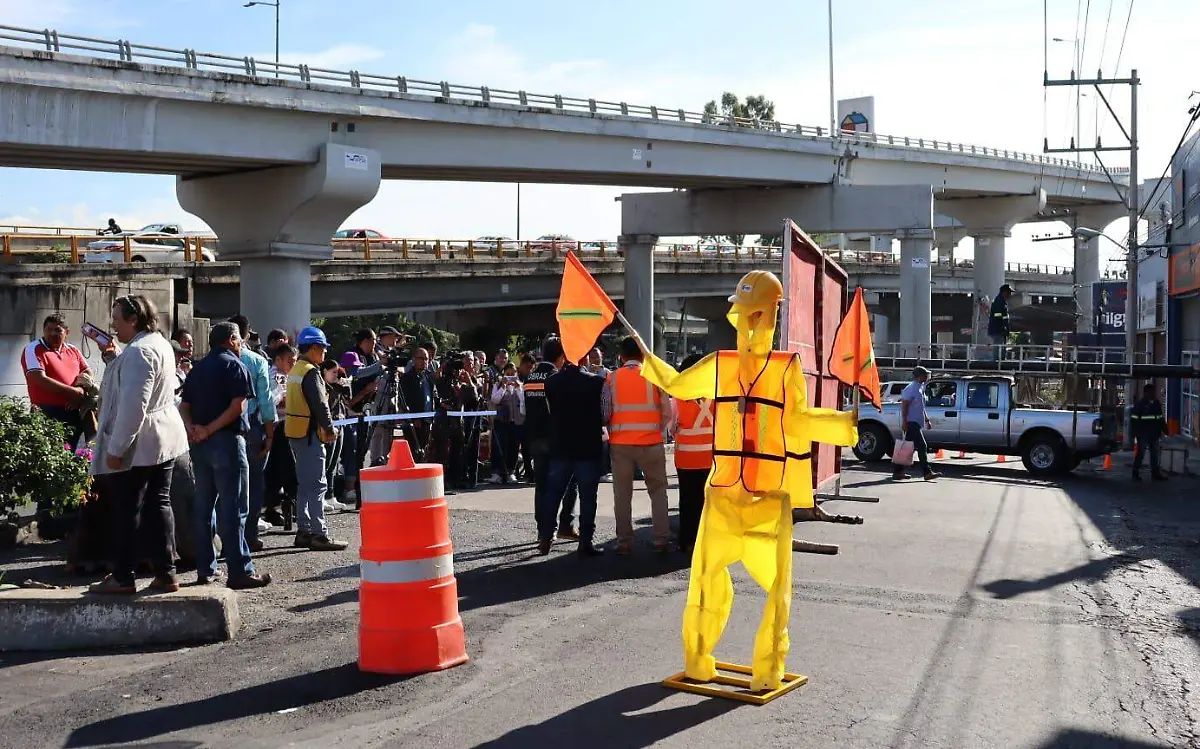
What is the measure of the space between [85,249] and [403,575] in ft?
122

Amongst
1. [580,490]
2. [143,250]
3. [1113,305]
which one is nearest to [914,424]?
[580,490]

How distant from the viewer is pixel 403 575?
261 inches

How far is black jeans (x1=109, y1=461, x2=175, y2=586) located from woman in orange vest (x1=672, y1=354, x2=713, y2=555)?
5.02m

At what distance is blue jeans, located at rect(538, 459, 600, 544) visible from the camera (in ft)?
35.1

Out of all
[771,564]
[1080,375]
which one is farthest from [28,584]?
[1080,375]

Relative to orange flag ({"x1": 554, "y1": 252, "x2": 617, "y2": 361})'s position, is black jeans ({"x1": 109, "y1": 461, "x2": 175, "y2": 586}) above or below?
below

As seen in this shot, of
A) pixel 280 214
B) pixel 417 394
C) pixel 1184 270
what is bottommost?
pixel 417 394

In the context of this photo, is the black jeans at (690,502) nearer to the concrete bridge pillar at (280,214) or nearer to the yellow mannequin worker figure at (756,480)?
the yellow mannequin worker figure at (756,480)

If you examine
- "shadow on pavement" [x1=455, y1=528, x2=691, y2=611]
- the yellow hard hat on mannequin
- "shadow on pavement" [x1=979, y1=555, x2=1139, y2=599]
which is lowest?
"shadow on pavement" [x1=979, y1=555, x2=1139, y2=599]

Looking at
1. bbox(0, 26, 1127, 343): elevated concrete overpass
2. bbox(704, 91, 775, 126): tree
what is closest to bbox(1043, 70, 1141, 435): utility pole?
bbox(0, 26, 1127, 343): elevated concrete overpass

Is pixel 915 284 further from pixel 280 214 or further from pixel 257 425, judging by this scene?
pixel 257 425

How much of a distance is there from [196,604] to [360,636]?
1267 mm

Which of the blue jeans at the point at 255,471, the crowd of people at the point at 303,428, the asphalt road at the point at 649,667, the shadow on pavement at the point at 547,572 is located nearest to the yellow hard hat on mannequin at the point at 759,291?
the crowd of people at the point at 303,428

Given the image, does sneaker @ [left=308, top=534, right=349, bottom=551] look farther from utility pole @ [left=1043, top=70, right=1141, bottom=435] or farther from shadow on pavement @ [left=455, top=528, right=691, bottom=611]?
utility pole @ [left=1043, top=70, right=1141, bottom=435]
